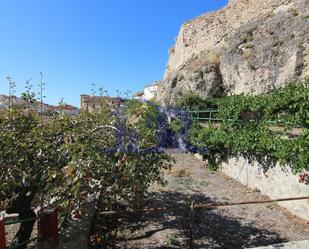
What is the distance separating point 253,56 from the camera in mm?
21031

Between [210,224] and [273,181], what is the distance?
2.60 metres

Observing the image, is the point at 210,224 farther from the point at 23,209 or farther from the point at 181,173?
the point at 181,173

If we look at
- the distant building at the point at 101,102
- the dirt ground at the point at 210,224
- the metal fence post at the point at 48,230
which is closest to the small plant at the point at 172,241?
the dirt ground at the point at 210,224

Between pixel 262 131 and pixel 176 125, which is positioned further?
pixel 176 125

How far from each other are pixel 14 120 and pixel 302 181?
6027mm

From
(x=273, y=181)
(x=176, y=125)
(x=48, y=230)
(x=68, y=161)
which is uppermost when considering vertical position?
(x=176, y=125)

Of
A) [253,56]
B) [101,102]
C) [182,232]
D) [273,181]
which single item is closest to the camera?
[182,232]

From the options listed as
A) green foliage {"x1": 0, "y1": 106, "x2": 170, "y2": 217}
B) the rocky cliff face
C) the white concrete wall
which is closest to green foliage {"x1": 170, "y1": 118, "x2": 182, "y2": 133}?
the white concrete wall

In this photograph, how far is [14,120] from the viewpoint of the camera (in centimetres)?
542

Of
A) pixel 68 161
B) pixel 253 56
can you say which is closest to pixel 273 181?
pixel 68 161

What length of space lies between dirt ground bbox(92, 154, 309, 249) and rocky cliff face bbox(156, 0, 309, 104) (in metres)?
11.0

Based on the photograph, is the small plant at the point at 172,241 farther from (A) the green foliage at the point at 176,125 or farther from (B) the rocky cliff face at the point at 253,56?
(B) the rocky cliff face at the point at 253,56

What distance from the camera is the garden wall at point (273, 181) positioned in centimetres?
752

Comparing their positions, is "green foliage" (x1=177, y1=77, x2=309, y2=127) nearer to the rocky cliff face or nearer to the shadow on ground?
the shadow on ground
